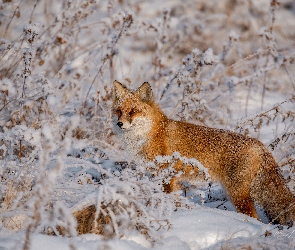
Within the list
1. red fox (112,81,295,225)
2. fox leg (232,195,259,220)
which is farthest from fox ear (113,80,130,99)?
fox leg (232,195,259,220)

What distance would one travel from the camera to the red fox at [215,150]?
14.9 feet

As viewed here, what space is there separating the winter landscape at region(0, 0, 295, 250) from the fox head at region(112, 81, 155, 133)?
0.41m

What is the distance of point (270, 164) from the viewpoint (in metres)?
4.62

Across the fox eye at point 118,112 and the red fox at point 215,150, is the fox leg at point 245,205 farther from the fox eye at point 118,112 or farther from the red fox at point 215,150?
the fox eye at point 118,112

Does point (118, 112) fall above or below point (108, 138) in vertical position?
above

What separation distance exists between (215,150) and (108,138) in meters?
1.75

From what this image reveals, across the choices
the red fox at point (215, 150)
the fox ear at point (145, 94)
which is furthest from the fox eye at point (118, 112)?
the fox ear at point (145, 94)

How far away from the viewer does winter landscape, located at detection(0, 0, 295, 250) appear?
301 centimetres

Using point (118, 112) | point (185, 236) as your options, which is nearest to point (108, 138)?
point (118, 112)

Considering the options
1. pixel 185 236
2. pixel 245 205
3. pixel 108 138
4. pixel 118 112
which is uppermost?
pixel 118 112

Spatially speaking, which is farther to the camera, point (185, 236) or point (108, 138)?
point (108, 138)

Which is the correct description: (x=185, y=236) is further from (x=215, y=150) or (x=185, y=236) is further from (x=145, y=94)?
(x=145, y=94)

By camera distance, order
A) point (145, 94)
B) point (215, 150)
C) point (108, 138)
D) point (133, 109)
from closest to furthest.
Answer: point (215, 150) < point (133, 109) < point (145, 94) < point (108, 138)

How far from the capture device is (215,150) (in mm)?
4867
